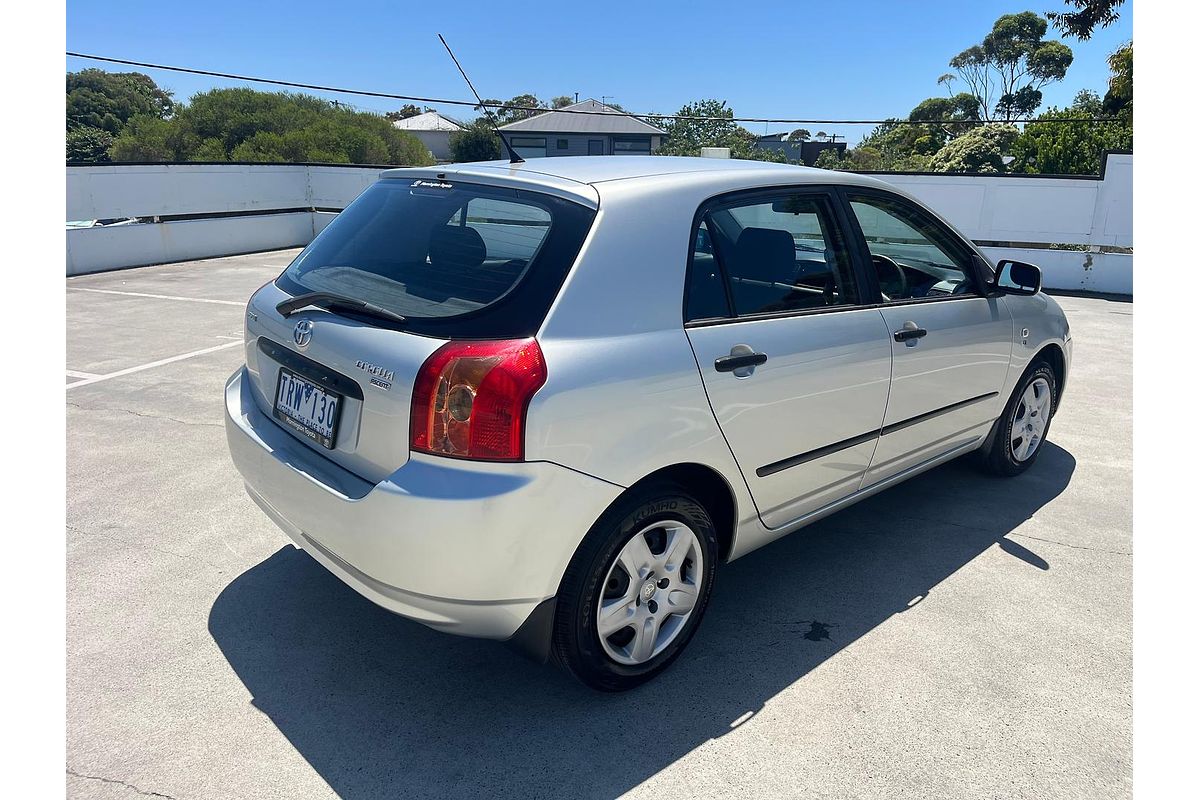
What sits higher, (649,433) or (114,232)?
(114,232)

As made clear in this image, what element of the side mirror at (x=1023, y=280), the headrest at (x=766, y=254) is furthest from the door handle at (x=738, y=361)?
the side mirror at (x=1023, y=280)

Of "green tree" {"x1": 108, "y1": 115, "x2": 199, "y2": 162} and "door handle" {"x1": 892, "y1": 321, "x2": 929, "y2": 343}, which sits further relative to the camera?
"green tree" {"x1": 108, "y1": 115, "x2": 199, "y2": 162}

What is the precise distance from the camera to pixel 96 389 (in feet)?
19.2

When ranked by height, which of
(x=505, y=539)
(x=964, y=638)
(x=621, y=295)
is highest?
(x=621, y=295)

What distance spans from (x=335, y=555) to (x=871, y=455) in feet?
7.14

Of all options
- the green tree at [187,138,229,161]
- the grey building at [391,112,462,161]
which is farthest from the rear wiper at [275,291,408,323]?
the grey building at [391,112,462,161]

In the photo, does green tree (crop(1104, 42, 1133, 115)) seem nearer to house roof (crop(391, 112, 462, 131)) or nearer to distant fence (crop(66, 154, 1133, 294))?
distant fence (crop(66, 154, 1133, 294))

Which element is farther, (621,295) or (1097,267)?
(1097,267)

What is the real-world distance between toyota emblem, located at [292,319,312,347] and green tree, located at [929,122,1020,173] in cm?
4196

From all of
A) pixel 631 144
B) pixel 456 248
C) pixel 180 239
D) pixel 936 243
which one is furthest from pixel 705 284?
pixel 631 144

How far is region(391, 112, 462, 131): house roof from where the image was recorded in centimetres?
7625

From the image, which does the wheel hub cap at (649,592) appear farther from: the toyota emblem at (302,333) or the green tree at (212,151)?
the green tree at (212,151)
